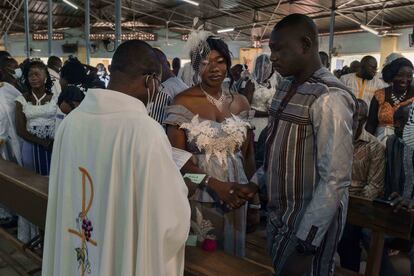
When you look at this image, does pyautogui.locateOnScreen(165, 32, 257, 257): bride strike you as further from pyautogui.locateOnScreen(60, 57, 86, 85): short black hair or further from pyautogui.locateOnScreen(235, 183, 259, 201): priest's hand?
pyautogui.locateOnScreen(60, 57, 86, 85): short black hair

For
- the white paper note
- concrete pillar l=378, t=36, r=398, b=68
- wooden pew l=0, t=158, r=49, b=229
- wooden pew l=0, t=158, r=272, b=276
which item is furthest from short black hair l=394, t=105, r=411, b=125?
concrete pillar l=378, t=36, r=398, b=68

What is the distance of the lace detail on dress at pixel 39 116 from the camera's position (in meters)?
3.69

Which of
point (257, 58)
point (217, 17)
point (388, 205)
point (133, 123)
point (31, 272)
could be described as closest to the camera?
point (133, 123)

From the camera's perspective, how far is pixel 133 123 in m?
1.28

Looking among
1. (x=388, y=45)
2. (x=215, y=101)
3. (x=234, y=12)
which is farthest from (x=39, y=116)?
(x=388, y=45)

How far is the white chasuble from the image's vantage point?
129cm

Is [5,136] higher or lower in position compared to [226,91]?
lower

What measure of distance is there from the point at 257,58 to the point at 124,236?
396 centimetres

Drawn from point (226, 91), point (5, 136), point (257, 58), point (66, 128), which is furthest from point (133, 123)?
point (257, 58)

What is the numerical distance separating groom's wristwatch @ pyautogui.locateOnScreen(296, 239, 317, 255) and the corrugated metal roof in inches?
447

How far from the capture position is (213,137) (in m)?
2.11

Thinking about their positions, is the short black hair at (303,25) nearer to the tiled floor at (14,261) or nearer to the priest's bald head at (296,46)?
the priest's bald head at (296,46)

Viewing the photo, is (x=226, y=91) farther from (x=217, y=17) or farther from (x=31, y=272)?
(x=217, y=17)

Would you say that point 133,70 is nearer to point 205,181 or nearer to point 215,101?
point 205,181
